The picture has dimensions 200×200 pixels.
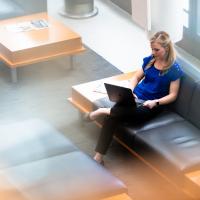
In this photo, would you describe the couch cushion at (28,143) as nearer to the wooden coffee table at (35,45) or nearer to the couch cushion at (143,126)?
the couch cushion at (143,126)

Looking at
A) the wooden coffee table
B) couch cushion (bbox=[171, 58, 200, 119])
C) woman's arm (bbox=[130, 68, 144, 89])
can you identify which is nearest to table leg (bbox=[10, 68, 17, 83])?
the wooden coffee table

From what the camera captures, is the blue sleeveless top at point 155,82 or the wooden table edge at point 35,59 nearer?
the blue sleeveless top at point 155,82

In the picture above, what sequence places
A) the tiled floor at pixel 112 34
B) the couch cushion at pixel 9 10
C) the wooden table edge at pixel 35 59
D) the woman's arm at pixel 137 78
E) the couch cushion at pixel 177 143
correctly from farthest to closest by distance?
the couch cushion at pixel 9 10 < the tiled floor at pixel 112 34 < the wooden table edge at pixel 35 59 < the woman's arm at pixel 137 78 < the couch cushion at pixel 177 143

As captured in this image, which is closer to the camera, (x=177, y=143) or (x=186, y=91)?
(x=177, y=143)

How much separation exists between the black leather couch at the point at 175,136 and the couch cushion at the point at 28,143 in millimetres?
379

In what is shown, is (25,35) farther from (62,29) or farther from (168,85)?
(168,85)

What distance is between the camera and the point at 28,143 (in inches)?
106

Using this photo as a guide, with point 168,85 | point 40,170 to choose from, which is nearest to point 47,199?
point 40,170

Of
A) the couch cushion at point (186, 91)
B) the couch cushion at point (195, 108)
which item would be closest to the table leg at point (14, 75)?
the couch cushion at point (186, 91)

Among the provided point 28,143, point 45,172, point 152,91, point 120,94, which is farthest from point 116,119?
point 28,143

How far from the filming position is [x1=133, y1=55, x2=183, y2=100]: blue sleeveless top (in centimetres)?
374

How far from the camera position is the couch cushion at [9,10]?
5.22 meters

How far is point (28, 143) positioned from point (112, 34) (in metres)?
2.87

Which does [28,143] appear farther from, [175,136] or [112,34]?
[112,34]
